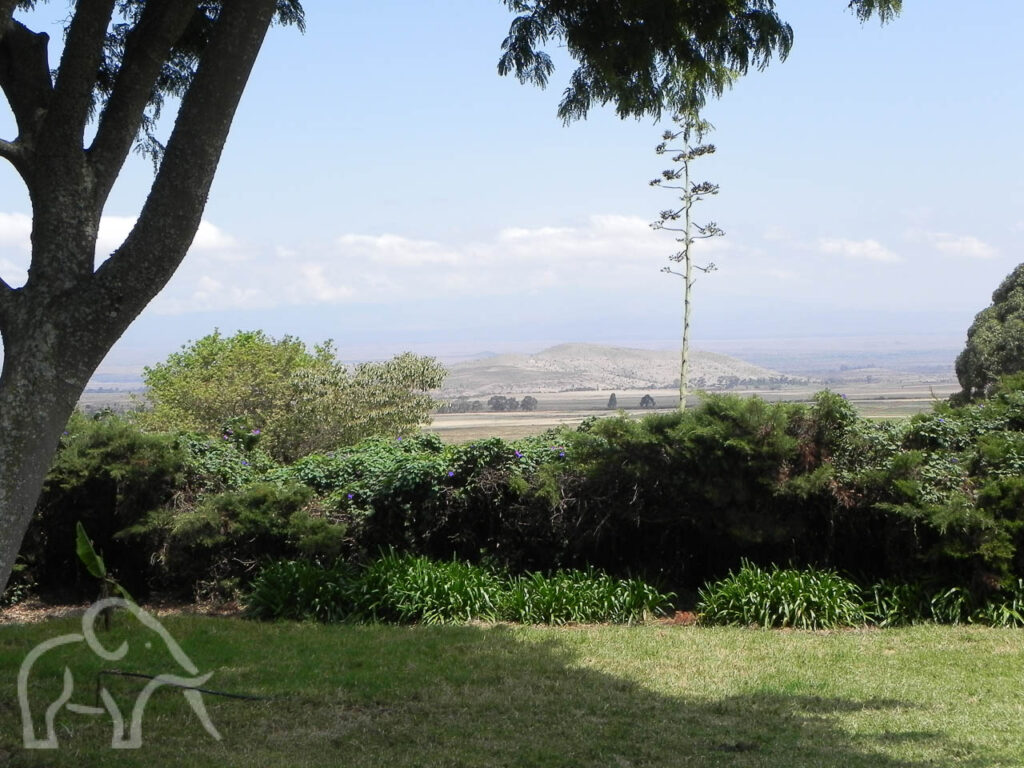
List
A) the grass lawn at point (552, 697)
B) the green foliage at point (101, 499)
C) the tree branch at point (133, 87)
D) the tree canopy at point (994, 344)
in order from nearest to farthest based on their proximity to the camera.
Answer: the tree branch at point (133, 87), the grass lawn at point (552, 697), the green foliage at point (101, 499), the tree canopy at point (994, 344)

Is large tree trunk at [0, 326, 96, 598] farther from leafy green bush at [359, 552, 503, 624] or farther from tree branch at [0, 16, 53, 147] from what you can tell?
leafy green bush at [359, 552, 503, 624]

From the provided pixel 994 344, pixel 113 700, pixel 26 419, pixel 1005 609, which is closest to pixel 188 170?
pixel 26 419

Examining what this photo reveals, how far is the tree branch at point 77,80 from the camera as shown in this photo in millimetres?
5188

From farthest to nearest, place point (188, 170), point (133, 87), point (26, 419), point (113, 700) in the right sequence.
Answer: point (113, 700) < point (133, 87) < point (188, 170) < point (26, 419)

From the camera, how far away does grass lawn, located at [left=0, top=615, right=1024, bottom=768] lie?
18.8 feet

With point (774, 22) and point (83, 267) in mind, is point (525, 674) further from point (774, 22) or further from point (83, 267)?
point (774, 22)

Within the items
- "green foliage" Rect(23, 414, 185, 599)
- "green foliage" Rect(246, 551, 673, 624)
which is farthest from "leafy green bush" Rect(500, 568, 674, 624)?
"green foliage" Rect(23, 414, 185, 599)

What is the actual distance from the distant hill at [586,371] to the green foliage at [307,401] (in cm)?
7287

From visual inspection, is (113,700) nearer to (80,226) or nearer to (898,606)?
(80,226)

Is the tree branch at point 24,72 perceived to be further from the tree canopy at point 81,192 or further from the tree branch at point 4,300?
the tree branch at point 4,300

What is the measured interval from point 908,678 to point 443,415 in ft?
172

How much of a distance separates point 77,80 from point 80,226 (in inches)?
33.9

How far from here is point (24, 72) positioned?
18.4 ft

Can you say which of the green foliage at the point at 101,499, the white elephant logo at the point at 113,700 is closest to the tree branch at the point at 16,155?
the white elephant logo at the point at 113,700
